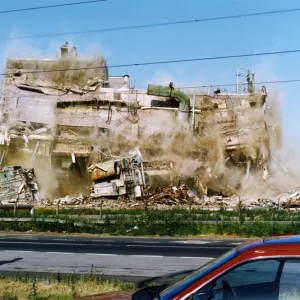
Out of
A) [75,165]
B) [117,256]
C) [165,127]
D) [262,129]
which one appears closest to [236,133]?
[262,129]

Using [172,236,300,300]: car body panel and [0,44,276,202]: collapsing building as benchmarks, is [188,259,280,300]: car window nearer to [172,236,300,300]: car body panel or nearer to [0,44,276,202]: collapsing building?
[172,236,300,300]: car body panel

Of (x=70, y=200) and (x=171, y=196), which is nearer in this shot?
(x=171, y=196)

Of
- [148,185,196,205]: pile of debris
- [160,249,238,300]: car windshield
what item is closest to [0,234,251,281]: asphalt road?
[160,249,238,300]: car windshield


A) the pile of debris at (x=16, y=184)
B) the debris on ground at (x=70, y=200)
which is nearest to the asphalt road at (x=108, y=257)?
the debris on ground at (x=70, y=200)

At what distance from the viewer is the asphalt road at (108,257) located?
39.5ft

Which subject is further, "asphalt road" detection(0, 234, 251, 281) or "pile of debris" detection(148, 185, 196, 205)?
"pile of debris" detection(148, 185, 196, 205)

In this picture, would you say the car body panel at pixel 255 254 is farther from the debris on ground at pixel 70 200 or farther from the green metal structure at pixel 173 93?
the green metal structure at pixel 173 93

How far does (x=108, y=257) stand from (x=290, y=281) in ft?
35.1

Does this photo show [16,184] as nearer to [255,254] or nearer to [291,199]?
[291,199]

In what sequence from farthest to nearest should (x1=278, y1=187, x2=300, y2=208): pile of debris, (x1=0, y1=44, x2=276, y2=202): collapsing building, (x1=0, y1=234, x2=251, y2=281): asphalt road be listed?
1. (x1=0, y1=44, x2=276, y2=202): collapsing building
2. (x1=278, y1=187, x2=300, y2=208): pile of debris
3. (x1=0, y1=234, x2=251, y2=281): asphalt road

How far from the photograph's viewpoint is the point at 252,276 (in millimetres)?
4016

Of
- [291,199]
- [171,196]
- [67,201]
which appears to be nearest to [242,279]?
[291,199]

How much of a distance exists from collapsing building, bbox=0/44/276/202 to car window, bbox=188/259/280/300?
134ft

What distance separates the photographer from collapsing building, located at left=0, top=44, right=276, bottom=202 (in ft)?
151
